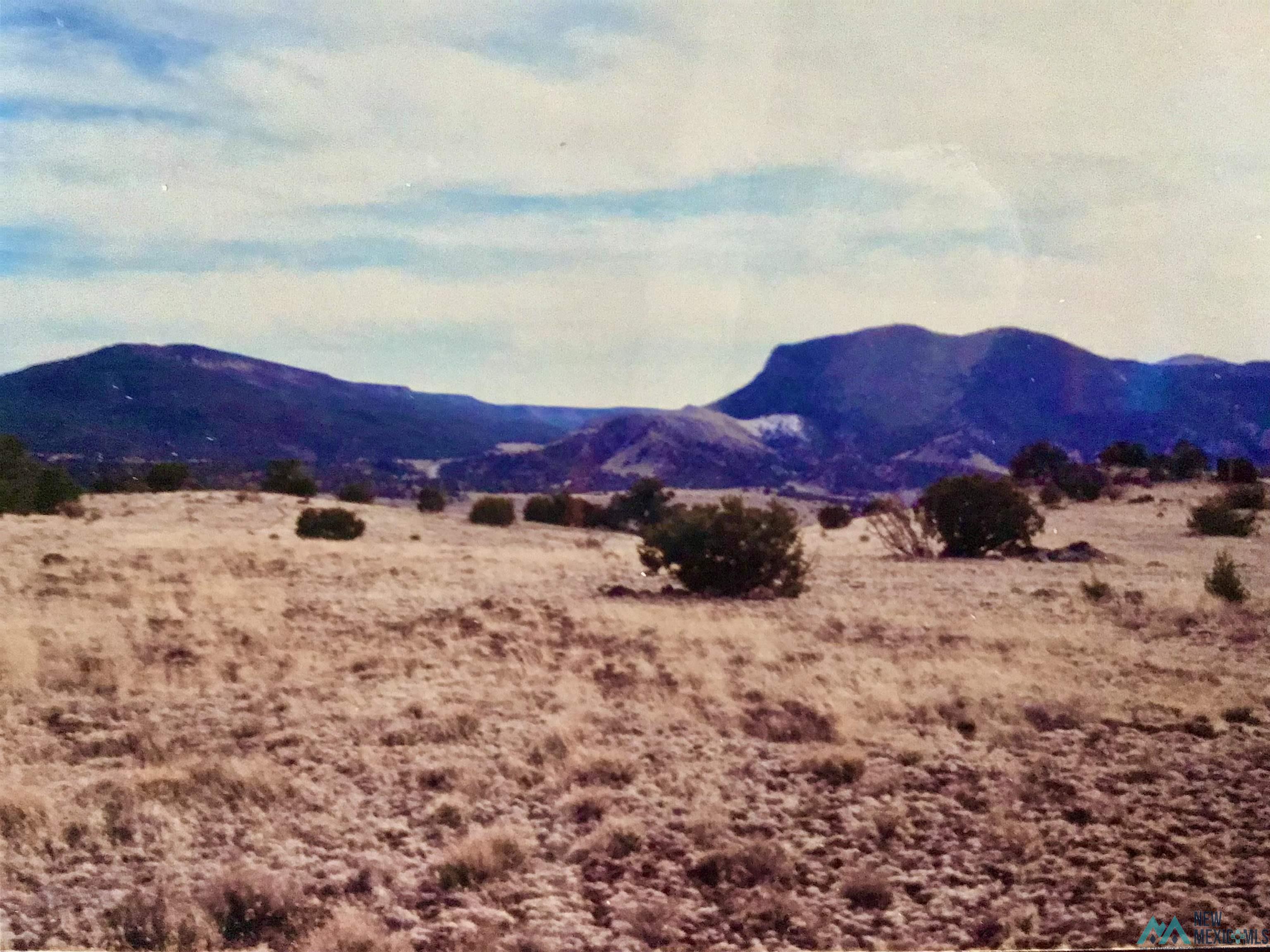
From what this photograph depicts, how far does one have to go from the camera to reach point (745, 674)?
353 inches

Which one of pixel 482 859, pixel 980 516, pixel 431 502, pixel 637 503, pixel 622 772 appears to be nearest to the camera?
pixel 482 859

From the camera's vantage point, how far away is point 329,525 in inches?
910

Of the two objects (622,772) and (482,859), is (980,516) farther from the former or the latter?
(482,859)

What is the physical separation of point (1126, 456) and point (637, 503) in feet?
50.6

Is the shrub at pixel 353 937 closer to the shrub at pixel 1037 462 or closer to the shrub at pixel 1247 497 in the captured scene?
the shrub at pixel 1247 497

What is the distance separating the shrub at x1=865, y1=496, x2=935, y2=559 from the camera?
19047 millimetres

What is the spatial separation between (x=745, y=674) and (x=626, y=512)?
23.5 meters

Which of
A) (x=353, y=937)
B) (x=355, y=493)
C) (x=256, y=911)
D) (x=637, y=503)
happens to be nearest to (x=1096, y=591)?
(x=353, y=937)

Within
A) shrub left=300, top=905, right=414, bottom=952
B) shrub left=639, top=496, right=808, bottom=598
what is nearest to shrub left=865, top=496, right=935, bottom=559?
shrub left=639, top=496, right=808, bottom=598

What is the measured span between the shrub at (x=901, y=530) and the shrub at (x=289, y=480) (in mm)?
18005

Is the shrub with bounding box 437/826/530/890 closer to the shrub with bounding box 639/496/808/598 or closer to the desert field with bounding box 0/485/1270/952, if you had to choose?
the desert field with bounding box 0/485/1270/952

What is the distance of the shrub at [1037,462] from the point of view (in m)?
21.6

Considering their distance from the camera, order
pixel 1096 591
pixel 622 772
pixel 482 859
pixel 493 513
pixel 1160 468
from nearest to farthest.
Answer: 1. pixel 482 859
2. pixel 622 772
3. pixel 1096 591
4. pixel 1160 468
5. pixel 493 513

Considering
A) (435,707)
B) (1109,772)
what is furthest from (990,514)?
(435,707)
